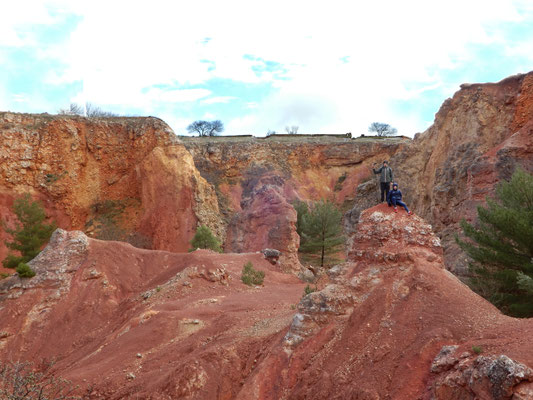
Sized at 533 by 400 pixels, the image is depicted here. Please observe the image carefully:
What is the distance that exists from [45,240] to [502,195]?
24074 mm

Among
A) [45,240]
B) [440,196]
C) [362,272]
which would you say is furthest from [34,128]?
[362,272]

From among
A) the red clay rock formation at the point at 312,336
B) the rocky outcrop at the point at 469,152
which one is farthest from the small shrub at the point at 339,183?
the red clay rock formation at the point at 312,336

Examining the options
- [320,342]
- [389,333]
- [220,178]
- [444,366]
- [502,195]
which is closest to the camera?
[444,366]

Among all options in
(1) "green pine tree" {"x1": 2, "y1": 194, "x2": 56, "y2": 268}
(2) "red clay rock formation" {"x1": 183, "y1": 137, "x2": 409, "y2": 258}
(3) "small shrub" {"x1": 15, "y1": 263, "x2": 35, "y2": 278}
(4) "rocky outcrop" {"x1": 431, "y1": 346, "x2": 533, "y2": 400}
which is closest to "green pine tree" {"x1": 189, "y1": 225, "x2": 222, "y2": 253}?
(1) "green pine tree" {"x1": 2, "y1": 194, "x2": 56, "y2": 268}

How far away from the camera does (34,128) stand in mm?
34938

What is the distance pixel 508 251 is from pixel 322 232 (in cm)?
1825

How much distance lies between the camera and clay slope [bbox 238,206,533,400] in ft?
22.6

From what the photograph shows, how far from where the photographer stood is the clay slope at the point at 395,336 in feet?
22.6

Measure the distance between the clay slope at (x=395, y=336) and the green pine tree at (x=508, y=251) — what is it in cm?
523

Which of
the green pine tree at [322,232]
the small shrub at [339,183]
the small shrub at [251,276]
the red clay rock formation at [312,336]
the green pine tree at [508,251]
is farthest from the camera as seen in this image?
the small shrub at [339,183]

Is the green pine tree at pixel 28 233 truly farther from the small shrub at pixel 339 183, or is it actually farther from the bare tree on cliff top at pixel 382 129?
the bare tree on cliff top at pixel 382 129

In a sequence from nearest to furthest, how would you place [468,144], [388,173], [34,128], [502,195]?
[388,173] → [502,195] → [468,144] → [34,128]

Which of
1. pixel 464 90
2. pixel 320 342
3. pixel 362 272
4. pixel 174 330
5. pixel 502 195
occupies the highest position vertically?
pixel 464 90

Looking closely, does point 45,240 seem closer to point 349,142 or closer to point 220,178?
point 220,178
